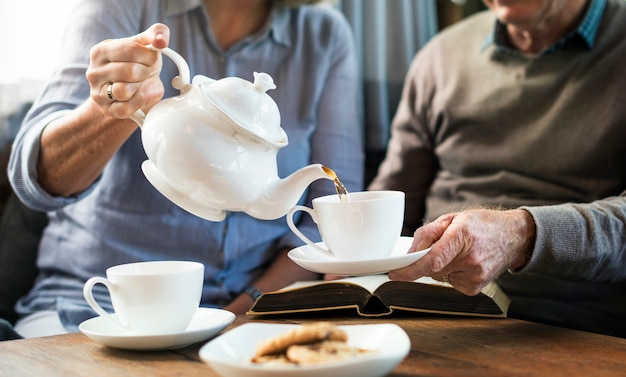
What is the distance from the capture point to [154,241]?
4.99ft

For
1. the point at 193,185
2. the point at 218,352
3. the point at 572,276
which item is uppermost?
the point at 193,185

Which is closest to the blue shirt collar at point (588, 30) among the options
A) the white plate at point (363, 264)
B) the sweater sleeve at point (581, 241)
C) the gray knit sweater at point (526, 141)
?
the gray knit sweater at point (526, 141)

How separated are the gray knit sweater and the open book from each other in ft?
0.80

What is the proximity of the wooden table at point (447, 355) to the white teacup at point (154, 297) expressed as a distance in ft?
0.12

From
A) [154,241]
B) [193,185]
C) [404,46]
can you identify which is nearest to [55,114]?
[154,241]

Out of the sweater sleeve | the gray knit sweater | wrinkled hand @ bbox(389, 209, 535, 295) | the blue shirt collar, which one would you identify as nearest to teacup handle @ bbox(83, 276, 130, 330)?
wrinkled hand @ bbox(389, 209, 535, 295)

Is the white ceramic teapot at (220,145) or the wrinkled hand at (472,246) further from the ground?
the white ceramic teapot at (220,145)

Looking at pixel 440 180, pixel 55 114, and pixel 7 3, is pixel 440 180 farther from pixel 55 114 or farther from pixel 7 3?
pixel 7 3

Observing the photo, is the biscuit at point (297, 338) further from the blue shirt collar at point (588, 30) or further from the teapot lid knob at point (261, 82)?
the blue shirt collar at point (588, 30)

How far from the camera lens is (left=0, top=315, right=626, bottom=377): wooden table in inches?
32.3

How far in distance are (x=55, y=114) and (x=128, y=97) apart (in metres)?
0.42

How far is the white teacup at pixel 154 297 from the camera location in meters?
0.91

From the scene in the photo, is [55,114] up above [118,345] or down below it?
above

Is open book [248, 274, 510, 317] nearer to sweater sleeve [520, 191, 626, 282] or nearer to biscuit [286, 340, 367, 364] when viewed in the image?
sweater sleeve [520, 191, 626, 282]
